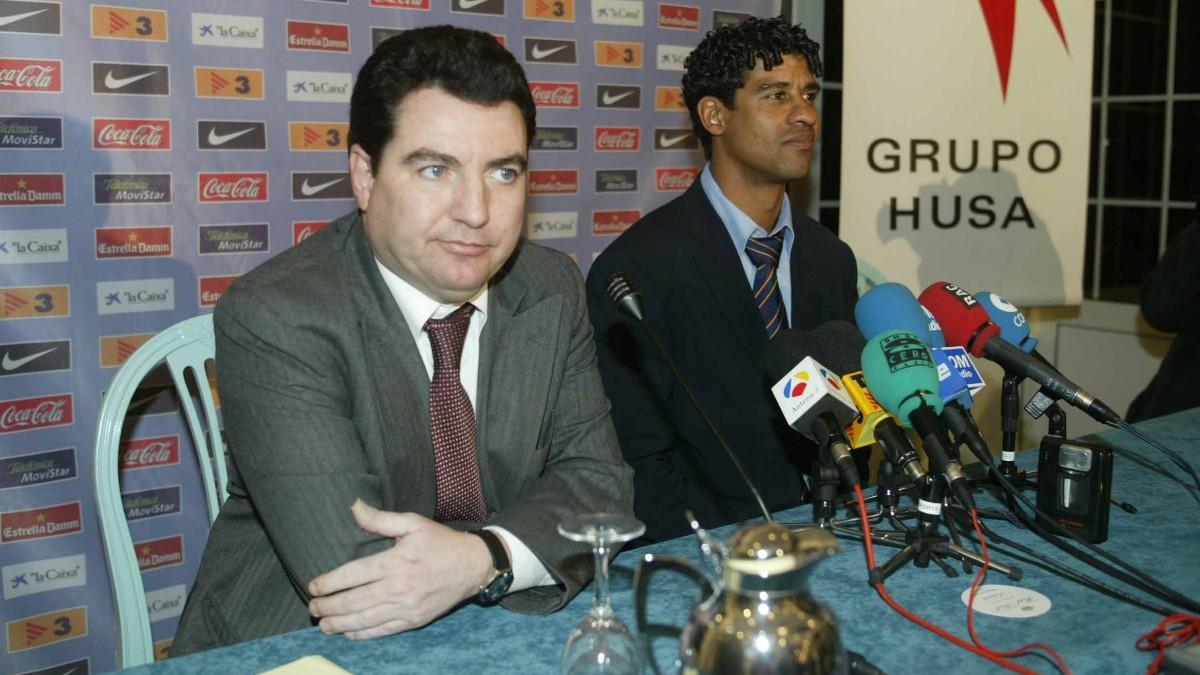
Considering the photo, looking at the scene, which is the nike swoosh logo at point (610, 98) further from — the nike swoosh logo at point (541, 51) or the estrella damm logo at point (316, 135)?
the estrella damm logo at point (316, 135)

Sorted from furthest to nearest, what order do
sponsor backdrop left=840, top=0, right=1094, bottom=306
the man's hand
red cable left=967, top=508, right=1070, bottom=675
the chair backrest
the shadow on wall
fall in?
the shadow on wall
sponsor backdrop left=840, top=0, right=1094, bottom=306
the chair backrest
the man's hand
red cable left=967, top=508, right=1070, bottom=675

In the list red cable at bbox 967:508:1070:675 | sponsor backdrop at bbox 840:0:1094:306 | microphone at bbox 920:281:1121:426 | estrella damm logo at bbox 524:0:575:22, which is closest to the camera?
red cable at bbox 967:508:1070:675

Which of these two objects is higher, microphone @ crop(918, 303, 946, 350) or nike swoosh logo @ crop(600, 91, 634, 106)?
nike swoosh logo @ crop(600, 91, 634, 106)

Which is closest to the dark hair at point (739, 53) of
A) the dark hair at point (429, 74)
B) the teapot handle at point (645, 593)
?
the dark hair at point (429, 74)

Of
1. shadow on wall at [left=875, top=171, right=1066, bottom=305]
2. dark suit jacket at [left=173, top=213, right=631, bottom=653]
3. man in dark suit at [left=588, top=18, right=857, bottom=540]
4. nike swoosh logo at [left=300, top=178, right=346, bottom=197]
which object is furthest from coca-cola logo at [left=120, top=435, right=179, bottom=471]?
shadow on wall at [left=875, top=171, right=1066, bottom=305]

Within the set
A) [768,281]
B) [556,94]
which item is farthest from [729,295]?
[556,94]

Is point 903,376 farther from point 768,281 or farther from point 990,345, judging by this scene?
point 768,281

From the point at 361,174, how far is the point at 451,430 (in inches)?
18.8

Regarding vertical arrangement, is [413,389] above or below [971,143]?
below

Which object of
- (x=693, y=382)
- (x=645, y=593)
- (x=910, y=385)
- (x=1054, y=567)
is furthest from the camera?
(x=693, y=382)

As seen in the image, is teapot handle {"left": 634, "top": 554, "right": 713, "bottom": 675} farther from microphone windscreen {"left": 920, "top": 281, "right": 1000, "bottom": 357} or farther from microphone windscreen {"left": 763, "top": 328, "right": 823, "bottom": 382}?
microphone windscreen {"left": 920, "top": 281, "right": 1000, "bottom": 357}

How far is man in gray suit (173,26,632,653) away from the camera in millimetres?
1662

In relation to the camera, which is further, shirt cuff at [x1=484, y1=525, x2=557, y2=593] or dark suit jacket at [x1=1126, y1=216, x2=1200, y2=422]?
dark suit jacket at [x1=1126, y1=216, x2=1200, y2=422]

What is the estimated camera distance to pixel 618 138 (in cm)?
383
